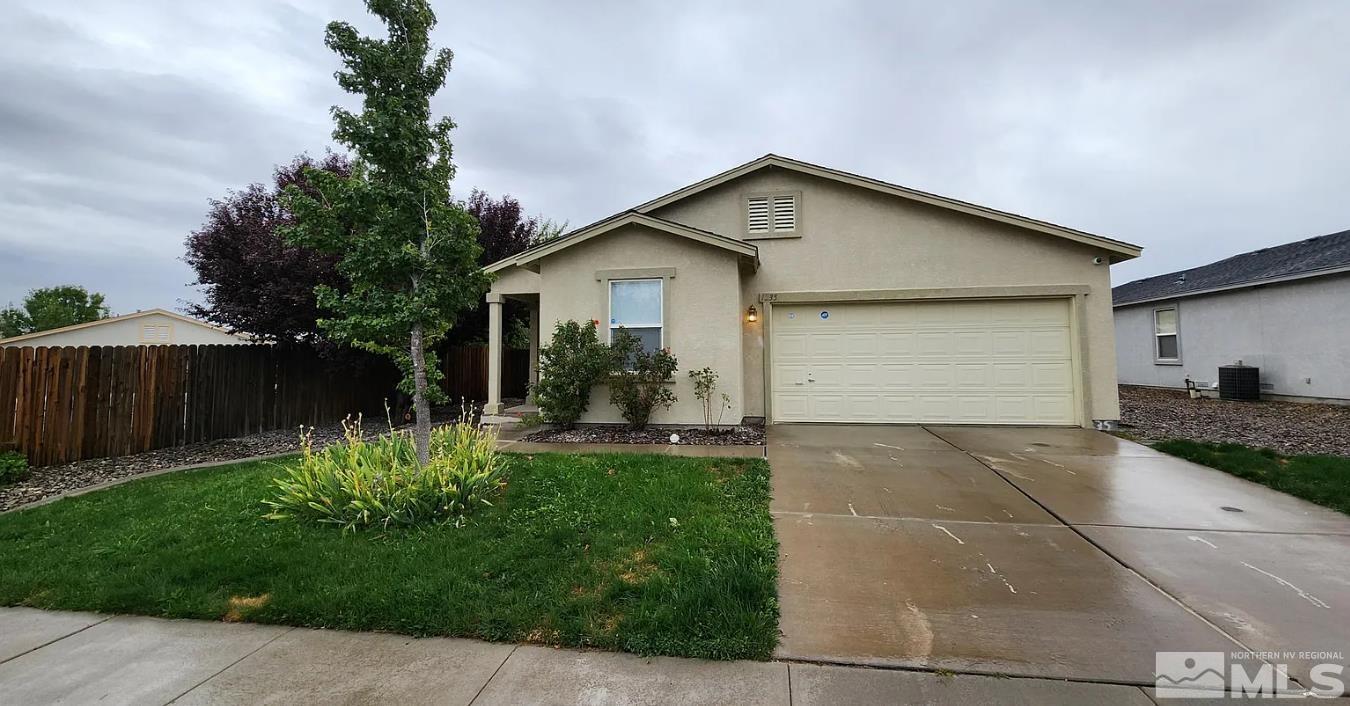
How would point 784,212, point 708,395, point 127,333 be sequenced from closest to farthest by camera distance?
1. point 708,395
2. point 784,212
3. point 127,333

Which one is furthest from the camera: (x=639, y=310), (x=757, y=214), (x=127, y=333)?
(x=127, y=333)

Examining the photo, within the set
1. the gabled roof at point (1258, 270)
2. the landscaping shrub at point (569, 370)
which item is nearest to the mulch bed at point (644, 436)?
the landscaping shrub at point (569, 370)

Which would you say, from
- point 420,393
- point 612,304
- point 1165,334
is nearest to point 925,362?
point 612,304

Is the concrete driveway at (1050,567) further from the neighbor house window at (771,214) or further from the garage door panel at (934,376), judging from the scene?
the neighbor house window at (771,214)

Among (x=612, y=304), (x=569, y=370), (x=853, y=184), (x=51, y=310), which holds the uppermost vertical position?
(x=51, y=310)

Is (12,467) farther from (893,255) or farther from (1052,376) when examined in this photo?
(1052,376)

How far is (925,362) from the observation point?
9.32m

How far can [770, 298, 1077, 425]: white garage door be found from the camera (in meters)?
9.08

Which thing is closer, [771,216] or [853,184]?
[853,184]

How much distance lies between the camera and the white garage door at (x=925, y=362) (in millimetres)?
9078

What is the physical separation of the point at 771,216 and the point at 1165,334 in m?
14.0

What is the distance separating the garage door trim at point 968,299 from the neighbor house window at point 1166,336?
9.35 metres

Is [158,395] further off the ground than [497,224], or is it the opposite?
[497,224]

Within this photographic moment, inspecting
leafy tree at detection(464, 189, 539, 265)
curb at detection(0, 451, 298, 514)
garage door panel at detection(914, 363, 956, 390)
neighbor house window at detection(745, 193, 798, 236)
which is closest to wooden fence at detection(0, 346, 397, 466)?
curb at detection(0, 451, 298, 514)
